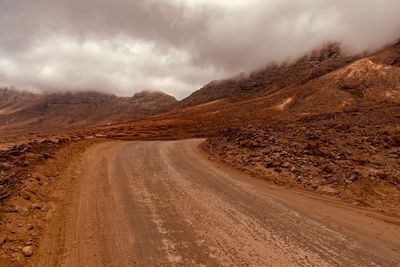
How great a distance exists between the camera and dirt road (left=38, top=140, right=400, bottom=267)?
7652 mm

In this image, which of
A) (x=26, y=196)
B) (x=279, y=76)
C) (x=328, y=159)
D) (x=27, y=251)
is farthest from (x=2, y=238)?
(x=279, y=76)

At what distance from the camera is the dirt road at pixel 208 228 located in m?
7.65

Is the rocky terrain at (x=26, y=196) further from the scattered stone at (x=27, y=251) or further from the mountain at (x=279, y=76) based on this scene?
the mountain at (x=279, y=76)

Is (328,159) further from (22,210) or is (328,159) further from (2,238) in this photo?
(2,238)

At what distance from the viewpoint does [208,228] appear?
924 cm

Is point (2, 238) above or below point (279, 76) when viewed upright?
below

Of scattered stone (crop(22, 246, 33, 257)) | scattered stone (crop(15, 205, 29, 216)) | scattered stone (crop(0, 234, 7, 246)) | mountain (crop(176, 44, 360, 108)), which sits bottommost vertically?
scattered stone (crop(22, 246, 33, 257))

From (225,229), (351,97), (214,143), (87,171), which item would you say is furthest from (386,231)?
(351,97)

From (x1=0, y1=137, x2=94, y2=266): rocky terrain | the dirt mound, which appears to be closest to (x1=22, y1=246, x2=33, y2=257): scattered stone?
(x1=0, y1=137, x2=94, y2=266): rocky terrain

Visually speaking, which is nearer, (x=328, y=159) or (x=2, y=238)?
(x=2, y=238)

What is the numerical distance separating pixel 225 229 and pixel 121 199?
4036mm

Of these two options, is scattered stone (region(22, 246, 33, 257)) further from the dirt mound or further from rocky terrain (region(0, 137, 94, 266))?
the dirt mound

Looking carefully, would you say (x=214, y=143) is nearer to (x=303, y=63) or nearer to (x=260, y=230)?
(x=260, y=230)

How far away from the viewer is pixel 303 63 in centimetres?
16025
